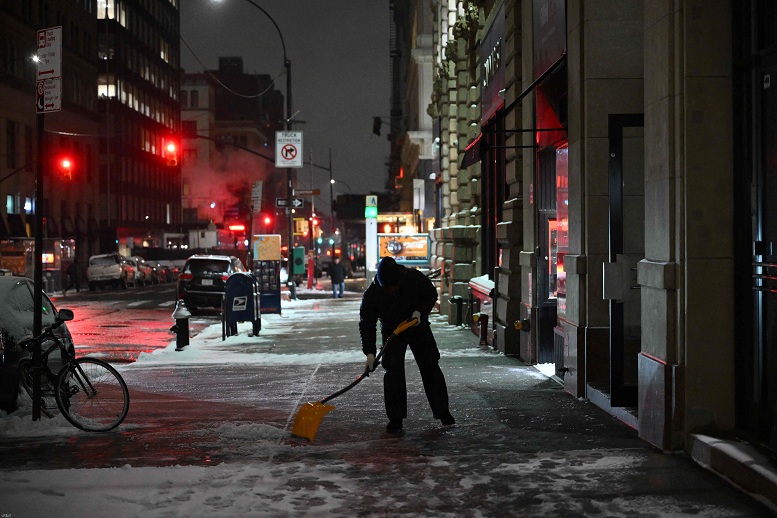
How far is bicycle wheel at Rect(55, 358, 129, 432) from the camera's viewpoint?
29.7ft

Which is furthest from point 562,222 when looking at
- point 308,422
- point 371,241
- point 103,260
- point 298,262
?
point 103,260

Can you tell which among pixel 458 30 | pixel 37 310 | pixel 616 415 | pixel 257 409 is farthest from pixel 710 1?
pixel 458 30

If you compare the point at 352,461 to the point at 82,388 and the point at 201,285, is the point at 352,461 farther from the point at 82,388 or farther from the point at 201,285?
the point at 201,285

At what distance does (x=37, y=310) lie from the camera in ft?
30.7

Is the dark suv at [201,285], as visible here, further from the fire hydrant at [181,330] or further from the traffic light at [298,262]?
the traffic light at [298,262]

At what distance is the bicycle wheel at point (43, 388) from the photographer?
933 cm

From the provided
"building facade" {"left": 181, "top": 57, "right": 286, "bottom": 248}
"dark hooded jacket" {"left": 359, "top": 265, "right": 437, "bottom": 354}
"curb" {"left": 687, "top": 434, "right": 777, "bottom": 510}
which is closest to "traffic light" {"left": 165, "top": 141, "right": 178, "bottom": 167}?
"dark hooded jacket" {"left": 359, "top": 265, "right": 437, "bottom": 354}

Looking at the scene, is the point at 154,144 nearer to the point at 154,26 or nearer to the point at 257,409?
the point at 154,26

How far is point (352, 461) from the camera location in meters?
7.56

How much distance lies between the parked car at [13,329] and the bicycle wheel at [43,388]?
0.33 ft

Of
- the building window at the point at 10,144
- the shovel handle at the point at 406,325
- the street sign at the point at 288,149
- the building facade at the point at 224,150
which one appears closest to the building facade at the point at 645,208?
the shovel handle at the point at 406,325

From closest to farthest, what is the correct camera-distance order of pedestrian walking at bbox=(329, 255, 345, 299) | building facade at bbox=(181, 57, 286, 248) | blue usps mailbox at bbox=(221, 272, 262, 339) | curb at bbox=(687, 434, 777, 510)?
curb at bbox=(687, 434, 777, 510), blue usps mailbox at bbox=(221, 272, 262, 339), pedestrian walking at bbox=(329, 255, 345, 299), building facade at bbox=(181, 57, 286, 248)

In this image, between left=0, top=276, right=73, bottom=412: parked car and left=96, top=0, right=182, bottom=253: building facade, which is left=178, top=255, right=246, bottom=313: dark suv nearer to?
left=0, top=276, right=73, bottom=412: parked car

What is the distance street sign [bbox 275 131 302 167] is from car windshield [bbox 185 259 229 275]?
6.13m
